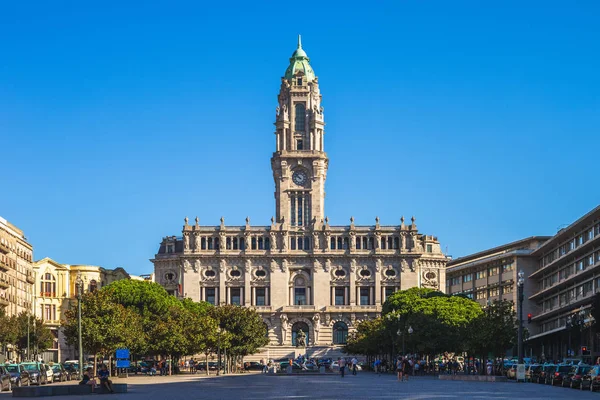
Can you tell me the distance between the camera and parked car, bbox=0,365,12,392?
236 feet

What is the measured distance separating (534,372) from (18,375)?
3732 centimetres

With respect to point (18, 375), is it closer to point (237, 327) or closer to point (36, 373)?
point (36, 373)

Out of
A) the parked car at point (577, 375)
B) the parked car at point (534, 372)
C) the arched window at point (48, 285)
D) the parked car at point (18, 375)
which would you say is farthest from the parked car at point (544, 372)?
the arched window at point (48, 285)

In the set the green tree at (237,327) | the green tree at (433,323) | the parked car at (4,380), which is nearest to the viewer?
the parked car at (4,380)

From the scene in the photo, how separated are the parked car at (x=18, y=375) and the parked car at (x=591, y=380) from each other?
3506cm

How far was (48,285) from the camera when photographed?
18438 centimetres

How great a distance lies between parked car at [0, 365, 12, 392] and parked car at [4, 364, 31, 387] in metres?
0.91

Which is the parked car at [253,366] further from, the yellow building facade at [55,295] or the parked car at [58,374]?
the parked car at [58,374]

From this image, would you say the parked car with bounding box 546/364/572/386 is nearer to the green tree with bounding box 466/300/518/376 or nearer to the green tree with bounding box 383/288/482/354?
the green tree with bounding box 466/300/518/376

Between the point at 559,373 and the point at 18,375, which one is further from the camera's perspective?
the point at 559,373

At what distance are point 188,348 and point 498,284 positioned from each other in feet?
260

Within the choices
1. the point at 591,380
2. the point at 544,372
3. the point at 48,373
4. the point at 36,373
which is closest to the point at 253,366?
the point at 48,373

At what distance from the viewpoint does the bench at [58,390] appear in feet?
191

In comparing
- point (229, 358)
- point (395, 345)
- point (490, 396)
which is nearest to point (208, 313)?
point (229, 358)
